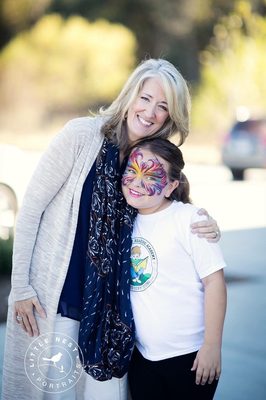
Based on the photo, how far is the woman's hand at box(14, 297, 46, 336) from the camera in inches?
123

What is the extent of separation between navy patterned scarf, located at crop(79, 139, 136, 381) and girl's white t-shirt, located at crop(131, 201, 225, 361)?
0.05m

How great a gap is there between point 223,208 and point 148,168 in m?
8.80

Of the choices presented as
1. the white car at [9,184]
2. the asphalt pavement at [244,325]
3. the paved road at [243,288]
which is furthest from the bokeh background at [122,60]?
the asphalt pavement at [244,325]

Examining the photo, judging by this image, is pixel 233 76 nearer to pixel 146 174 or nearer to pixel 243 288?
pixel 243 288

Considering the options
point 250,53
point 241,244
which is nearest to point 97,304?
point 241,244

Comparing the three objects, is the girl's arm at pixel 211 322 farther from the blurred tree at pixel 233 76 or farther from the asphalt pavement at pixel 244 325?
the blurred tree at pixel 233 76

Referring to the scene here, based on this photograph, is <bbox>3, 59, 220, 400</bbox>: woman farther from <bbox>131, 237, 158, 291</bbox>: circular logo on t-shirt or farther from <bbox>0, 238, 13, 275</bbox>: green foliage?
<bbox>0, 238, 13, 275</bbox>: green foliage

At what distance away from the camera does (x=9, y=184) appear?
9.56 metres

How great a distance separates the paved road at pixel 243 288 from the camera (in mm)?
4688

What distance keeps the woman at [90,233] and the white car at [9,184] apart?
4.49m

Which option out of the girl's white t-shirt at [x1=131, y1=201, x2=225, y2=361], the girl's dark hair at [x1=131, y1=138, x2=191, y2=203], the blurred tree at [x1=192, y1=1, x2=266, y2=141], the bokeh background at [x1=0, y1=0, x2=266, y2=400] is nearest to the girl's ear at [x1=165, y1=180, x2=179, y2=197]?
the girl's dark hair at [x1=131, y1=138, x2=191, y2=203]

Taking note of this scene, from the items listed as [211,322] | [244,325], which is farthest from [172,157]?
[244,325]

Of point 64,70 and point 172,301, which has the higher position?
point 64,70

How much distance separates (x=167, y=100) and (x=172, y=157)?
Answer: 224mm
